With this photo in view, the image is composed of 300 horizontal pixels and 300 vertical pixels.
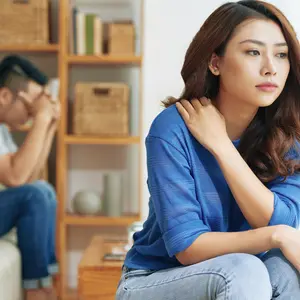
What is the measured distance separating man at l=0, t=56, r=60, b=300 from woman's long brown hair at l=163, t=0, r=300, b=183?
110cm

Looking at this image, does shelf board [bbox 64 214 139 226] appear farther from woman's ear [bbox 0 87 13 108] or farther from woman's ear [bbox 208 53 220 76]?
woman's ear [bbox 208 53 220 76]

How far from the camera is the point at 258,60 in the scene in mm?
1497

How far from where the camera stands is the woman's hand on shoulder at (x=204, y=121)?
1466 millimetres

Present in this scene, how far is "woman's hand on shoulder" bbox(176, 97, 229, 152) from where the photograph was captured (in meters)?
1.47

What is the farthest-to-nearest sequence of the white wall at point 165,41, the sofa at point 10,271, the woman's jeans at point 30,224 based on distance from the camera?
the white wall at point 165,41 → the woman's jeans at point 30,224 → the sofa at point 10,271

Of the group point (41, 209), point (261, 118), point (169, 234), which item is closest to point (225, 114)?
point (261, 118)

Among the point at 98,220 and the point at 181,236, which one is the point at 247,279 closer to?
the point at 181,236

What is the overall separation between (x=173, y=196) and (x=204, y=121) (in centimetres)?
21

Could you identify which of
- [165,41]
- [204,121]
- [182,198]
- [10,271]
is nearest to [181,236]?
[182,198]

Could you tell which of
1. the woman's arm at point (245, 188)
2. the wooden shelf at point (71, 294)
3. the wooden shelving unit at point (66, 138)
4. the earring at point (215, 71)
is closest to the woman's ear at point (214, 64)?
the earring at point (215, 71)

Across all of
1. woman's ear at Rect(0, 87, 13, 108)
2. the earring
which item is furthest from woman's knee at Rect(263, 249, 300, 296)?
woman's ear at Rect(0, 87, 13, 108)

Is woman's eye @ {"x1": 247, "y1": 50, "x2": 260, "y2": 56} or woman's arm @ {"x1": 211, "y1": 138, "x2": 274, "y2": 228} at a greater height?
woman's eye @ {"x1": 247, "y1": 50, "x2": 260, "y2": 56}

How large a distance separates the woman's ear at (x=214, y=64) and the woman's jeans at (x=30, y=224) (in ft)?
4.13

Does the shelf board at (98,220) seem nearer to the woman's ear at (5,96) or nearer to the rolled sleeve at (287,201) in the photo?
the woman's ear at (5,96)
